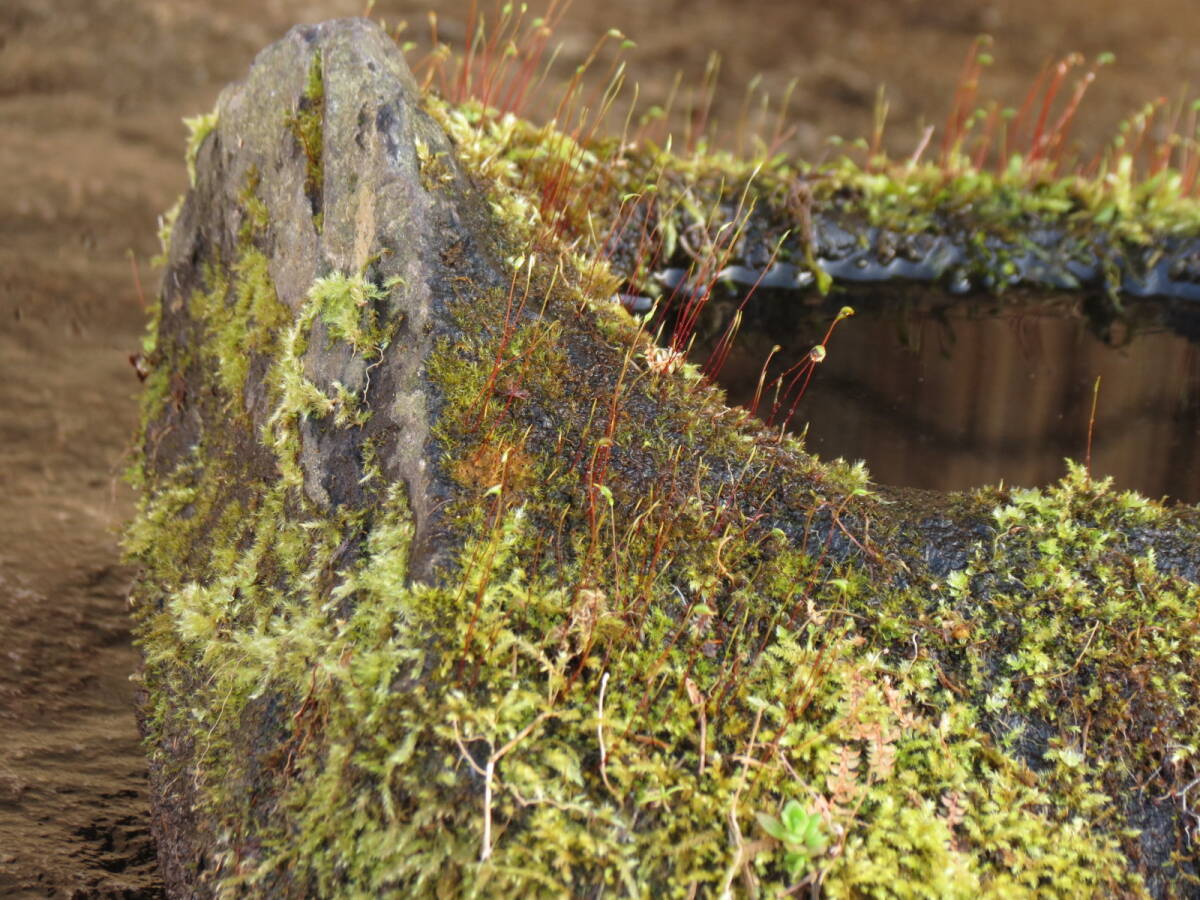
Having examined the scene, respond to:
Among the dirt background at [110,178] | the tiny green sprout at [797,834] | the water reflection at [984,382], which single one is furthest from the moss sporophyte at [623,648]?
the water reflection at [984,382]

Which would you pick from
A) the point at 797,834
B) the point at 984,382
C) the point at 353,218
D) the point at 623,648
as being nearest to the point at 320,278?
the point at 353,218

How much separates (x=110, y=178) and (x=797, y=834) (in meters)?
7.16

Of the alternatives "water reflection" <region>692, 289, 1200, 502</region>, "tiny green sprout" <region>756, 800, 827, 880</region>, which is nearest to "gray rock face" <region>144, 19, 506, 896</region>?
"tiny green sprout" <region>756, 800, 827, 880</region>

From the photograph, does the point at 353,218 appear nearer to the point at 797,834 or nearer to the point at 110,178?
the point at 797,834

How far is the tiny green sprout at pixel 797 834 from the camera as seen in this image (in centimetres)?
211

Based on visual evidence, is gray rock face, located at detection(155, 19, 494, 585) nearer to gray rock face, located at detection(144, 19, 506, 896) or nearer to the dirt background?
gray rock face, located at detection(144, 19, 506, 896)

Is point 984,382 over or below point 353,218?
below

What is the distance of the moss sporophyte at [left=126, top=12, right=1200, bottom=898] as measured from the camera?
2.16 metres

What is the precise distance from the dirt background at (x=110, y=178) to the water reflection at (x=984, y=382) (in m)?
2.48

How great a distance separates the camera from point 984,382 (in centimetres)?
411

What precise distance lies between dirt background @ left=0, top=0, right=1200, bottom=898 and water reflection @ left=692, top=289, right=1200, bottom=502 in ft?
8.12

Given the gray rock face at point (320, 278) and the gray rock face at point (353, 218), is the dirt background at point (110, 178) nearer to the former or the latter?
the gray rock face at point (320, 278)

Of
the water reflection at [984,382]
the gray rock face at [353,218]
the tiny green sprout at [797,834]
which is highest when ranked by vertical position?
the gray rock face at [353,218]

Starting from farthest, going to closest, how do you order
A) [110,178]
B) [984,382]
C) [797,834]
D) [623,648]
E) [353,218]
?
1. [110,178]
2. [984,382]
3. [353,218]
4. [623,648]
5. [797,834]
